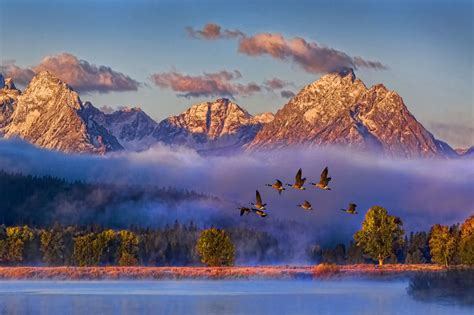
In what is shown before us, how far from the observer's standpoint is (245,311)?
11362cm

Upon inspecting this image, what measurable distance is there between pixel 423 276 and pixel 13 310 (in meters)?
53.7

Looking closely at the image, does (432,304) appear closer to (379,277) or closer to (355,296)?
(355,296)

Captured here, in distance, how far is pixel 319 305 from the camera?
123 meters

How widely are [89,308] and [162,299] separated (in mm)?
19627

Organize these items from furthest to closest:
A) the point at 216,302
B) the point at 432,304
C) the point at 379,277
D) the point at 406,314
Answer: the point at 379,277 → the point at 216,302 → the point at 432,304 → the point at 406,314

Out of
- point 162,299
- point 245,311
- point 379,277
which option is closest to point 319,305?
point 245,311

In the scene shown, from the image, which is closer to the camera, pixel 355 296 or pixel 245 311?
pixel 245 311

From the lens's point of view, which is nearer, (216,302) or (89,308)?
(89,308)

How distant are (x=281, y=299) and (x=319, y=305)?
1465 centimetres

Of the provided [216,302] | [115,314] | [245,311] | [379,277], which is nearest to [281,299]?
[216,302]

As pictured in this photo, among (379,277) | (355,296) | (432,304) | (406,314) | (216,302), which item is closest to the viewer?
(406,314)

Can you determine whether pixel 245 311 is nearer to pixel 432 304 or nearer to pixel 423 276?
pixel 432 304

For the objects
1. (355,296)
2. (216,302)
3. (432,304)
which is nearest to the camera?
(432,304)

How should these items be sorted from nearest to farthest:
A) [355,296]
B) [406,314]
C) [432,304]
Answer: [406,314]
[432,304]
[355,296]
